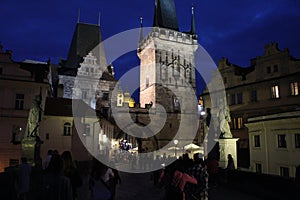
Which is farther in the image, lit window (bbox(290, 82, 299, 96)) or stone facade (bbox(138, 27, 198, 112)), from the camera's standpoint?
stone facade (bbox(138, 27, 198, 112))

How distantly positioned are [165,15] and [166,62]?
32.8ft

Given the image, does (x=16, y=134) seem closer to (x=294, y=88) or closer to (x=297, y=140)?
(x=297, y=140)

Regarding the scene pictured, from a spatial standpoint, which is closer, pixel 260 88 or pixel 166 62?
pixel 260 88

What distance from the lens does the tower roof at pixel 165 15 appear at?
151 feet

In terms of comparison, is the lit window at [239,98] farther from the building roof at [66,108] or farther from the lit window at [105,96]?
the lit window at [105,96]

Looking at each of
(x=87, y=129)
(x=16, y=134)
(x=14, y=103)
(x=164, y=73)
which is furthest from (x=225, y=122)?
(x=164, y=73)

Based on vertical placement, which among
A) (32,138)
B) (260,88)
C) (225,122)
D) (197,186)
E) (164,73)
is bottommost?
(197,186)

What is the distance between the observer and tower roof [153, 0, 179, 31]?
46.0 m

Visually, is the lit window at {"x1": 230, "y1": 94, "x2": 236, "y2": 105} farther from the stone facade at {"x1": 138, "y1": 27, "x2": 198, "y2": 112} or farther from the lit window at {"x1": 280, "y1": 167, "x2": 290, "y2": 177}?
the stone facade at {"x1": 138, "y1": 27, "x2": 198, "y2": 112}

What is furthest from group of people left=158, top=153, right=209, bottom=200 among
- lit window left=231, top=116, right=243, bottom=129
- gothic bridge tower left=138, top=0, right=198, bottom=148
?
gothic bridge tower left=138, top=0, right=198, bottom=148

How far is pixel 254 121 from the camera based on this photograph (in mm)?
20156

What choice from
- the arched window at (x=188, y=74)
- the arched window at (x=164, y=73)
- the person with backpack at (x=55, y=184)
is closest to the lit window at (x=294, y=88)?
the arched window at (x=164, y=73)

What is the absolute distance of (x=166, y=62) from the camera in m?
42.7

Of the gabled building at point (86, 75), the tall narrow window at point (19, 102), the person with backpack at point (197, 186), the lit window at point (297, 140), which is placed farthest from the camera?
the gabled building at point (86, 75)
